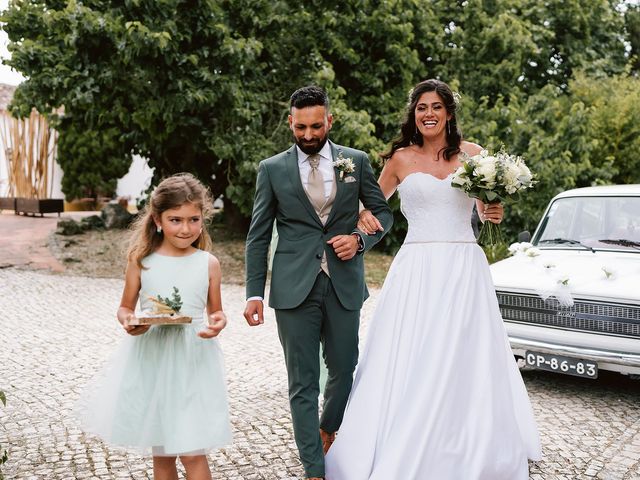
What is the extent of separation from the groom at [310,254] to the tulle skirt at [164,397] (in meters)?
0.66

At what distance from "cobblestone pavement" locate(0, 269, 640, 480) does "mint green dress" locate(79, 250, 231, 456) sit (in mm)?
1045

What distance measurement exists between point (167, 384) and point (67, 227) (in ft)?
53.4

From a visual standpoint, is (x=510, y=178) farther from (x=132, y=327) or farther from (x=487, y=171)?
(x=132, y=327)

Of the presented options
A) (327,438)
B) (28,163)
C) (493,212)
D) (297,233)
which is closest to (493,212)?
(493,212)

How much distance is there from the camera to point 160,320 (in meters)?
3.12

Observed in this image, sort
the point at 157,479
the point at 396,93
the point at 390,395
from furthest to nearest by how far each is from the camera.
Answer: the point at 396,93 → the point at 390,395 → the point at 157,479

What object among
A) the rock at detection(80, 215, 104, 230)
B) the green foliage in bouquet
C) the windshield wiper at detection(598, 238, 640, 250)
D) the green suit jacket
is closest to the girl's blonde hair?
the green foliage in bouquet

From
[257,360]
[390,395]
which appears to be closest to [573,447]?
[390,395]

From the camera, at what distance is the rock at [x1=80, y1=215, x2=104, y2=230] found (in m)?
19.4

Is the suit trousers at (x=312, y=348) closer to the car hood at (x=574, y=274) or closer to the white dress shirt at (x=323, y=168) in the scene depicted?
the white dress shirt at (x=323, y=168)

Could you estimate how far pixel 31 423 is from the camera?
518cm

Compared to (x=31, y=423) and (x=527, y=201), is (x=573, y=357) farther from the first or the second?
(x=527, y=201)

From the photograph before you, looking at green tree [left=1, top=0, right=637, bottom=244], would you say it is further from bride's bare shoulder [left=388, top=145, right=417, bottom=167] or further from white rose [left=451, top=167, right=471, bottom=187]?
white rose [left=451, top=167, right=471, bottom=187]

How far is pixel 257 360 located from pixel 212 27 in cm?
689
